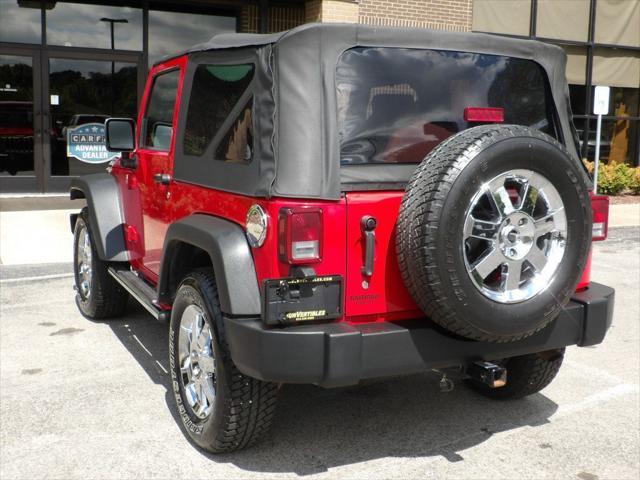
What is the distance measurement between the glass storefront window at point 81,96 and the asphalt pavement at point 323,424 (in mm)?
7937

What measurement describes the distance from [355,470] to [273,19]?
11.2 m

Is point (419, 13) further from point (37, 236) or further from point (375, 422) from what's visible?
point (375, 422)

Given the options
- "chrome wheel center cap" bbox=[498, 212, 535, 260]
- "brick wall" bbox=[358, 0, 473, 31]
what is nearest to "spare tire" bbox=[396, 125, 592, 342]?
"chrome wheel center cap" bbox=[498, 212, 535, 260]

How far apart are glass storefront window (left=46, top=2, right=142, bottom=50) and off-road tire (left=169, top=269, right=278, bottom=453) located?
1023cm

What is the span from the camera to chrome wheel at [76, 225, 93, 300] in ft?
18.7

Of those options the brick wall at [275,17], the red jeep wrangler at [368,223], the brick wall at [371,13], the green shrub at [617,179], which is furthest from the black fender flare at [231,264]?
the green shrub at [617,179]

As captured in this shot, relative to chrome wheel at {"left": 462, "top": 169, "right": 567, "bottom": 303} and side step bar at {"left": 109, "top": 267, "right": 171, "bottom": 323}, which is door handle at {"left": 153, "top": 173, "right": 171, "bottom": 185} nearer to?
side step bar at {"left": 109, "top": 267, "right": 171, "bottom": 323}

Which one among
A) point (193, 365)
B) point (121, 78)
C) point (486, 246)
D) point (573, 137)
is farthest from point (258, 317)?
point (121, 78)

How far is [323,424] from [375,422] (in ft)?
0.91

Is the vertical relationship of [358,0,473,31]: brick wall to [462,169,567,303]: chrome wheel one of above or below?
above

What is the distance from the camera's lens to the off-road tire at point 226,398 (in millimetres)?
3270

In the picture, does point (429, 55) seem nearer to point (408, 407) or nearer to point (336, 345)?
point (336, 345)

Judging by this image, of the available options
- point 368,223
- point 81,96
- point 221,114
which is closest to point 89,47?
point 81,96

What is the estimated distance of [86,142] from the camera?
12.9 m
